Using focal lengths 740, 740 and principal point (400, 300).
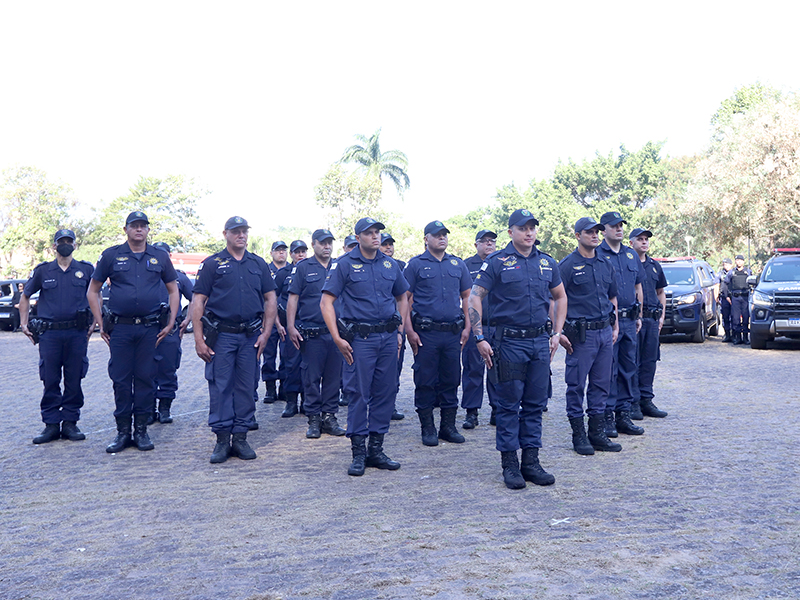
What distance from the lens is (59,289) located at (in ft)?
24.3

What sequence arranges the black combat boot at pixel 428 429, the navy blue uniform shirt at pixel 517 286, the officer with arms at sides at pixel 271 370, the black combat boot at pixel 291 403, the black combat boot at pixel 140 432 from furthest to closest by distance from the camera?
1. the officer with arms at sides at pixel 271 370
2. the black combat boot at pixel 291 403
3. the black combat boot at pixel 428 429
4. the black combat boot at pixel 140 432
5. the navy blue uniform shirt at pixel 517 286

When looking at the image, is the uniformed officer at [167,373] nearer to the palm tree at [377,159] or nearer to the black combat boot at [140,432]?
the black combat boot at [140,432]

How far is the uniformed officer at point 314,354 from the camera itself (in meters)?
7.80

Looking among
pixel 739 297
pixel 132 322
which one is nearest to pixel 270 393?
pixel 132 322

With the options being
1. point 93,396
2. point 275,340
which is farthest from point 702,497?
point 93,396

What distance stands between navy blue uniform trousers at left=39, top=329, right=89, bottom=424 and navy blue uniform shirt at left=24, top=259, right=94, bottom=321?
197 mm

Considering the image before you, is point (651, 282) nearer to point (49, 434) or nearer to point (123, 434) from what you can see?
point (123, 434)

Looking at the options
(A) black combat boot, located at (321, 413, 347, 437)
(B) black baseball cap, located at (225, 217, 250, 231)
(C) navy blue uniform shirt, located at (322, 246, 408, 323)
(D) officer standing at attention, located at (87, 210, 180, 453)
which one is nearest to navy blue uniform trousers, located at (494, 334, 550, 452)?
(C) navy blue uniform shirt, located at (322, 246, 408, 323)

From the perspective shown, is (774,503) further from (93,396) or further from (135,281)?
(93,396)

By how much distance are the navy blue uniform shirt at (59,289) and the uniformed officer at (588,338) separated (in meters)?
4.77

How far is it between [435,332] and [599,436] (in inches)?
71.3

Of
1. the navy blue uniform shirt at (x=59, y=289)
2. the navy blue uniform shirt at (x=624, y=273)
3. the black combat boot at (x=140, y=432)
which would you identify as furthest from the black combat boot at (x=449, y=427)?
the navy blue uniform shirt at (x=59, y=289)

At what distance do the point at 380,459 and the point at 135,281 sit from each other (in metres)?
2.86

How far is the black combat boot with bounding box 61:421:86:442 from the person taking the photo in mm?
7441
